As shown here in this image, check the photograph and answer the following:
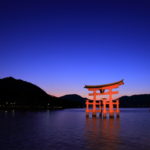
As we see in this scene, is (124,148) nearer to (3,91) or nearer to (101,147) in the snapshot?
(101,147)

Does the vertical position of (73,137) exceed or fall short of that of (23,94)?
it falls short

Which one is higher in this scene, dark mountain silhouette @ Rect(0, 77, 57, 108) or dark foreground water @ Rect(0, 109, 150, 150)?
dark mountain silhouette @ Rect(0, 77, 57, 108)

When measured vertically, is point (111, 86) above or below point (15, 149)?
above

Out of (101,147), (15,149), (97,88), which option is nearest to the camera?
(15,149)

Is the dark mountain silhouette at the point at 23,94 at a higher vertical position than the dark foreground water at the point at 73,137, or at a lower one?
higher

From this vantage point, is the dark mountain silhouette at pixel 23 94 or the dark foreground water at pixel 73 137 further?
the dark mountain silhouette at pixel 23 94

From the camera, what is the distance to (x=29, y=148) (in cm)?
1108

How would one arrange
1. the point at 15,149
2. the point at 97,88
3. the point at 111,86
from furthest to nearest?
the point at 97,88
the point at 111,86
the point at 15,149

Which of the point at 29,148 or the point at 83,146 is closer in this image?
the point at 29,148

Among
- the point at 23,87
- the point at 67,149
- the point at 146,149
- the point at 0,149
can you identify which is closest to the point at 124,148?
the point at 146,149

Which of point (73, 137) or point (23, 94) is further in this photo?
point (23, 94)

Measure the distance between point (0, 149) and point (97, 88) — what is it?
24122 millimetres

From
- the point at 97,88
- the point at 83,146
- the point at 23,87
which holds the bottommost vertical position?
the point at 83,146

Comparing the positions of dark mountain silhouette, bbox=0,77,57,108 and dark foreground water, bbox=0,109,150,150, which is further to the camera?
dark mountain silhouette, bbox=0,77,57,108
